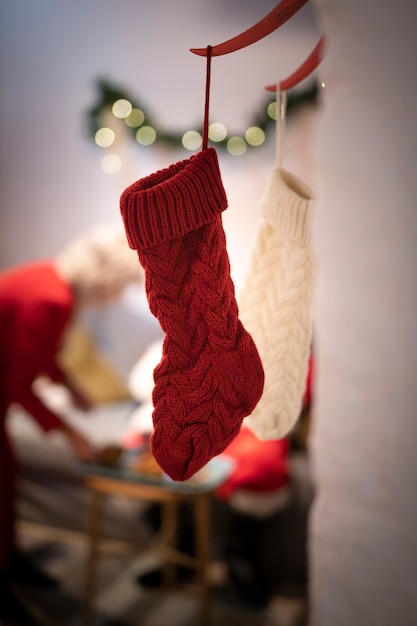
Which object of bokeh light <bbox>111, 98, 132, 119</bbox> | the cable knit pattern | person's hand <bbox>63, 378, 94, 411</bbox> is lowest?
person's hand <bbox>63, 378, 94, 411</bbox>

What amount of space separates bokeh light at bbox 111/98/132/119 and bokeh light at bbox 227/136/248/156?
1.01 m

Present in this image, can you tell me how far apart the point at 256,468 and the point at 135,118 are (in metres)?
1.61

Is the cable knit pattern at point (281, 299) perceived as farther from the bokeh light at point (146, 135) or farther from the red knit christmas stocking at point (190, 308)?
the bokeh light at point (146, 135)

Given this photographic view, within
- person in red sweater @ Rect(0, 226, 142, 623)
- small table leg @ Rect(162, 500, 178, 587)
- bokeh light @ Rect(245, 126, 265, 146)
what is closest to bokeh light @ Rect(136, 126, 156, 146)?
person in red sweater @ Rect(0, 226, 142, 623)

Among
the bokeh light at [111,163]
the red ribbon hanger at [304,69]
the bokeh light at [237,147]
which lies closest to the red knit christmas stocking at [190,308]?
the red ribbon hanger at [304,69]

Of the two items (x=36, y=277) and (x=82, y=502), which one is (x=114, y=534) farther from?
(x=36, y=277)

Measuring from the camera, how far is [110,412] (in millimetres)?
3125

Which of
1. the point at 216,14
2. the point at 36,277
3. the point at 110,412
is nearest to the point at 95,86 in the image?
the point at 36,277

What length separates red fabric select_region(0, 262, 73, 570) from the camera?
2.21m

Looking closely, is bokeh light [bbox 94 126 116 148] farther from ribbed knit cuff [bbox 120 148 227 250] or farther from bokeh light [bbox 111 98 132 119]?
ribbed knit cuff [bbox 120 148 227 250]

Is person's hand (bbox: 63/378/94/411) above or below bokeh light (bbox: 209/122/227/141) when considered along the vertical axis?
below

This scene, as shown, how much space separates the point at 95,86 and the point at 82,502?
6.38 feet

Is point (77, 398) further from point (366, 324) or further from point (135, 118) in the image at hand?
point (366, 324)

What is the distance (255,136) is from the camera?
85.7 inches
